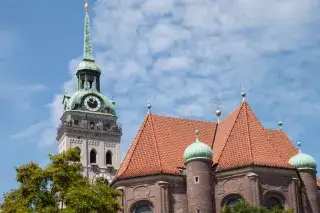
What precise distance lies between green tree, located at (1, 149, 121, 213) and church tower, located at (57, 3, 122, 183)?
140 ft

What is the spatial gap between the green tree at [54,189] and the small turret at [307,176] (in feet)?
49.6

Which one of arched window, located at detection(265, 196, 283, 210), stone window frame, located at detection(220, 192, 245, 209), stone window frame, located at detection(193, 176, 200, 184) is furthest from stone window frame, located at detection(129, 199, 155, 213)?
arched window, located at detection(265, 196, 283, 210)

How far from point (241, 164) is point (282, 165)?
2634mm

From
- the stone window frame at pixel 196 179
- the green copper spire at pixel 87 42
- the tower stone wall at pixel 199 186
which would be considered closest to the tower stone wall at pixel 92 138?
the green copper spire at pixel 87 42

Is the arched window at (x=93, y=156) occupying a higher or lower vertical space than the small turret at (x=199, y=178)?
higher

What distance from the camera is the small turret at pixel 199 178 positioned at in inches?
1690

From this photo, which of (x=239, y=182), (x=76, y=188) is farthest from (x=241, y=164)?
(x=76, y=188)

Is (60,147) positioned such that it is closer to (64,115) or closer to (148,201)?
(64,115)

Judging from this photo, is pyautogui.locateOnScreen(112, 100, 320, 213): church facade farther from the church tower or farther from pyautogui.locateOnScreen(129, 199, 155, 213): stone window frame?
the church tower

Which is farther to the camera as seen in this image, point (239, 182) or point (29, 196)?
point (239, 182)

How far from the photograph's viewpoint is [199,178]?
142 ft

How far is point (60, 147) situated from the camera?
3209 inches

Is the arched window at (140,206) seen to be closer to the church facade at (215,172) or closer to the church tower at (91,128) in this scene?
the church facade at (215,172)

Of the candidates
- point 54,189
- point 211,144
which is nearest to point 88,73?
point 211,144
